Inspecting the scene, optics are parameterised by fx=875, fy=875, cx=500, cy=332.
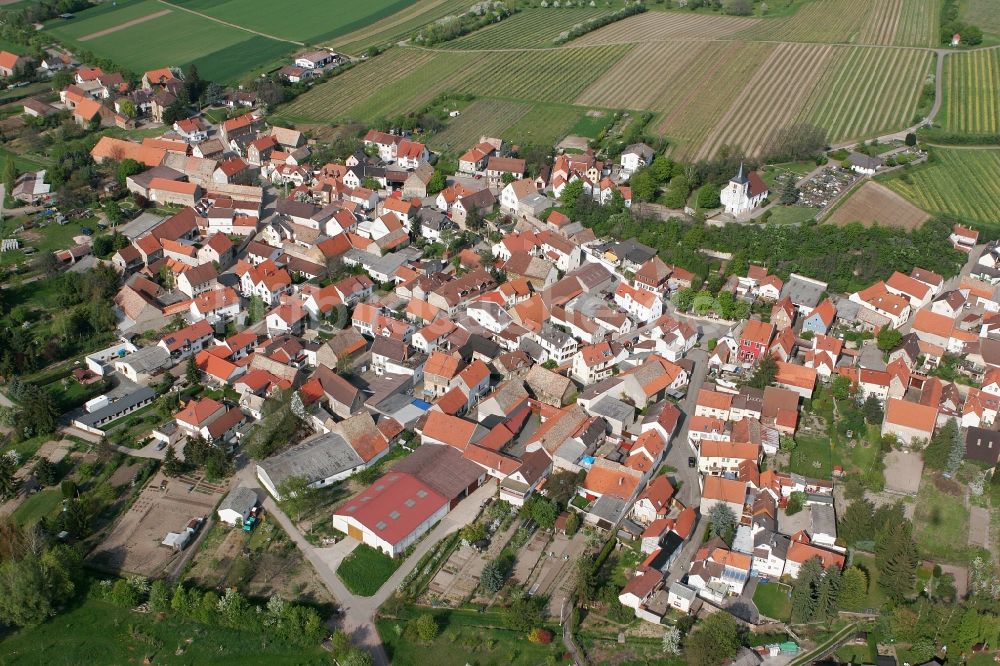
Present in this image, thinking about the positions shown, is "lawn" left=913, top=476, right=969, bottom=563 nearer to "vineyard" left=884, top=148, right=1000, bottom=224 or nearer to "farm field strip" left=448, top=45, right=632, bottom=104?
"vineyard" left=884, top=148, right=1000, bottom=224

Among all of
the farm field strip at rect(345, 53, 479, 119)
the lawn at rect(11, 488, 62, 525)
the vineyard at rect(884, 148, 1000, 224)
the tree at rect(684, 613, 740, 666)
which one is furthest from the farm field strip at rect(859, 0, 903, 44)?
the lawn at rect(11, 488, 62, 525)

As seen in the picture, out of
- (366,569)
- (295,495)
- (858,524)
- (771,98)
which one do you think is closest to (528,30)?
(771,98)

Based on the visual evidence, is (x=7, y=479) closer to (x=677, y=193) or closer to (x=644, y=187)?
(x=644, y=187)

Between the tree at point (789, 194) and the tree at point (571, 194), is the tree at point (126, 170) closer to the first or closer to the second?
the tree at point (571, 194)

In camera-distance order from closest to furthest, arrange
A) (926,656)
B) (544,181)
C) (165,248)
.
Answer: (926,656) < (165,248) < (544,181)

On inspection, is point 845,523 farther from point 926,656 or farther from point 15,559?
point 15,559

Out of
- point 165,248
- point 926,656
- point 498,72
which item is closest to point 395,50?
point 498,72
